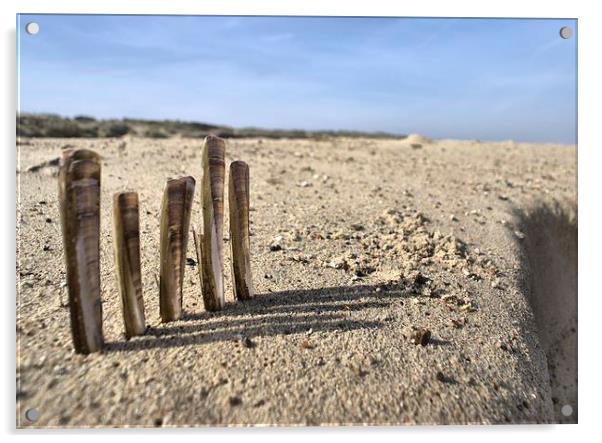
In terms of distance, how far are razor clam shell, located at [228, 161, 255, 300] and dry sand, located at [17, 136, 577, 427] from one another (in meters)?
0.11

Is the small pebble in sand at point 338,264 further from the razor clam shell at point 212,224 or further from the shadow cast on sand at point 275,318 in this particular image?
the razor clam shell at point 212,224

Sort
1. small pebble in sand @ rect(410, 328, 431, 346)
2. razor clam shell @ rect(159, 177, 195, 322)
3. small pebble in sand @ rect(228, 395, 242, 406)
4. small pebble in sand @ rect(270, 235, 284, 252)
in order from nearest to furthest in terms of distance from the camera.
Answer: small pebble in sand @ rect(228, 395, 242, 406)
razor clam shell @ rect(159, 177, 195, 322)
small pebble in sand @ rect(410, 328, 431, 346)
small pebble in sand @ rect(270, 235, 284, 252)

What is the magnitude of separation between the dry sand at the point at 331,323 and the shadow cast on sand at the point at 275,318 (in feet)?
0.03

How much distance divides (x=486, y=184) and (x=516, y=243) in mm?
2174

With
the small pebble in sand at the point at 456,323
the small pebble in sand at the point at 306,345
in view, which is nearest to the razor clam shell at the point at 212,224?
the small pebble in sand at the point at 306,345

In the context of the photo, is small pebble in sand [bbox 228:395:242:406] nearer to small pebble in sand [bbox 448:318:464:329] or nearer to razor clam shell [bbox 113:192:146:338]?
razor clam shell [bbox 113:192:146:338]

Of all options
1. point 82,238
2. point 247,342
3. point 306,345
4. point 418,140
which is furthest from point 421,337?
point 418,140

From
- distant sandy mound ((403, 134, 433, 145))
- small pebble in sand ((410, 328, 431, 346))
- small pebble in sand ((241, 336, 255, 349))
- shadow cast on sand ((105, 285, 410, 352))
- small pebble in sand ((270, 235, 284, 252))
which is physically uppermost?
distant sandy mound ((403, 134, 433, 145))

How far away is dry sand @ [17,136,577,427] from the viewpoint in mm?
2084

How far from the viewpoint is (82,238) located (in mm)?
2021

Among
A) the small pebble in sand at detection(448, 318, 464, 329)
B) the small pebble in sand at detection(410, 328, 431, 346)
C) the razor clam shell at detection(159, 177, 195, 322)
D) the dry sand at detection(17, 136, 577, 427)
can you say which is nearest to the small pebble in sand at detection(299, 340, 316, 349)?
the dry sand at detection(17, 136, 577, 427)

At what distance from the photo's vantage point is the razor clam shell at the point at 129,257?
2105mm

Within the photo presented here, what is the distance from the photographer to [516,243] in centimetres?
423

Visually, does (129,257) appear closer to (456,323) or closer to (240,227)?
(240,227)
